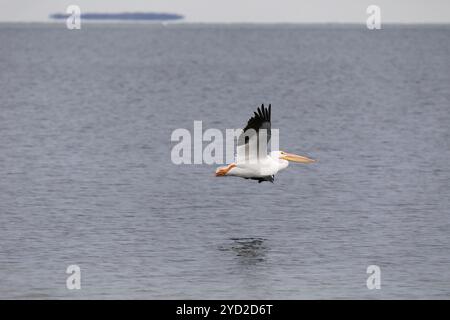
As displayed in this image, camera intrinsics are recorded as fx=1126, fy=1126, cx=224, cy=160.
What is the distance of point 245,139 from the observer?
1033 inches

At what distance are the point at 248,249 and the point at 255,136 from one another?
3618mm

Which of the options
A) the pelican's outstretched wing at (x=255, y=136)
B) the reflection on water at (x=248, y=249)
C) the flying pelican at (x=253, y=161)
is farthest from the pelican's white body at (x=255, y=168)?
the reflection on water at (x=248, y=249)

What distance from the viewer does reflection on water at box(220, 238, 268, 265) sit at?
89.0ft

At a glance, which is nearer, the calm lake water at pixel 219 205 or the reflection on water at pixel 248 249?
the calm lake water at pixel 219 205

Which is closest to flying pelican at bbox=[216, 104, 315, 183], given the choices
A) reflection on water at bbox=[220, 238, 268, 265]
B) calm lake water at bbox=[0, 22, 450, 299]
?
reflection on water at bbox=[220, 238, 268, 265]

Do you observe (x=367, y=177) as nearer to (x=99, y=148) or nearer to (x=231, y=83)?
(x=99, y=148)

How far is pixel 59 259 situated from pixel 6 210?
21.7 ft

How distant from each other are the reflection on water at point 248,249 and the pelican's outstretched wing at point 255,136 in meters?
2.41

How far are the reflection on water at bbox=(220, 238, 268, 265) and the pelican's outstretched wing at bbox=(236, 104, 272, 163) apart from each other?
241 cm

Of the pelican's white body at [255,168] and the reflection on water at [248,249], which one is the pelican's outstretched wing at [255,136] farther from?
the reflection on water at [248,249]

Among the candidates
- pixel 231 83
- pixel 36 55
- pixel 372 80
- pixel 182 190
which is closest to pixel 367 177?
pixel 182 190

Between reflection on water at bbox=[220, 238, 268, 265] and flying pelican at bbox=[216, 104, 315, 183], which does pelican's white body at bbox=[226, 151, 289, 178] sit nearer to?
flying pelican at bbox=[216, 104, 315, 183]

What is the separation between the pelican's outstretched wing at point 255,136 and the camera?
25000mm
